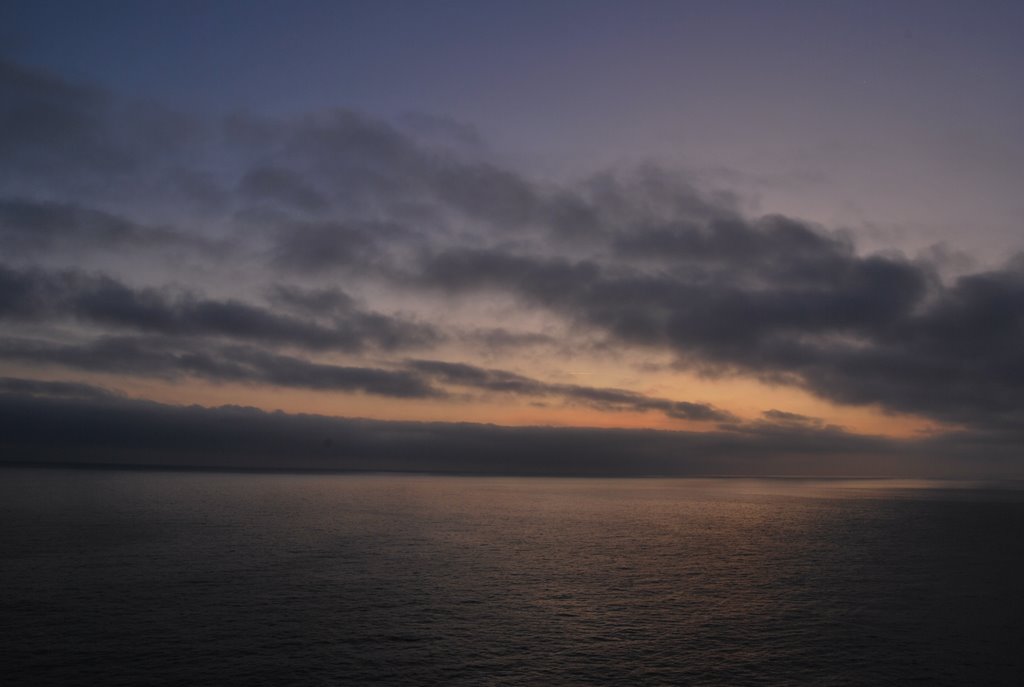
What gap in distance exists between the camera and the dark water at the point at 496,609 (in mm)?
46562

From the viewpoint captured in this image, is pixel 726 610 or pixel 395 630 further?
pixel 726 610

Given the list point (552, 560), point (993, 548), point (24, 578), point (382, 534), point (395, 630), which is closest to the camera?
point (395, 630)

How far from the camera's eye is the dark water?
4656 cm

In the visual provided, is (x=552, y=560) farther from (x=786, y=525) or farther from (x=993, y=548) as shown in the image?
(x=786, y=525)

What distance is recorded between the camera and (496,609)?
63688mm

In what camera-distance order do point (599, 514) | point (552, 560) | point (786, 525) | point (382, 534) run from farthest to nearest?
point (599, 514) < point (786, 525) < point (382, 534) < point (552, 560)

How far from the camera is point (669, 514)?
194 metres

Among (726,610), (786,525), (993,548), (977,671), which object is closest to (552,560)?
(726,610)

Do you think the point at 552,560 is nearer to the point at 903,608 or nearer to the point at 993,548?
the point at 903,608

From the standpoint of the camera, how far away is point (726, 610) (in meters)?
65.0

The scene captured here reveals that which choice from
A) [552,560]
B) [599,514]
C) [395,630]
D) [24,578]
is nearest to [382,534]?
[552,560]

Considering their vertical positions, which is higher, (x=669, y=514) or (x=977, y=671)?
(x=977, y=671)

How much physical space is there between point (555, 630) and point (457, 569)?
1191 inches

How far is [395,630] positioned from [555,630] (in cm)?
1319
